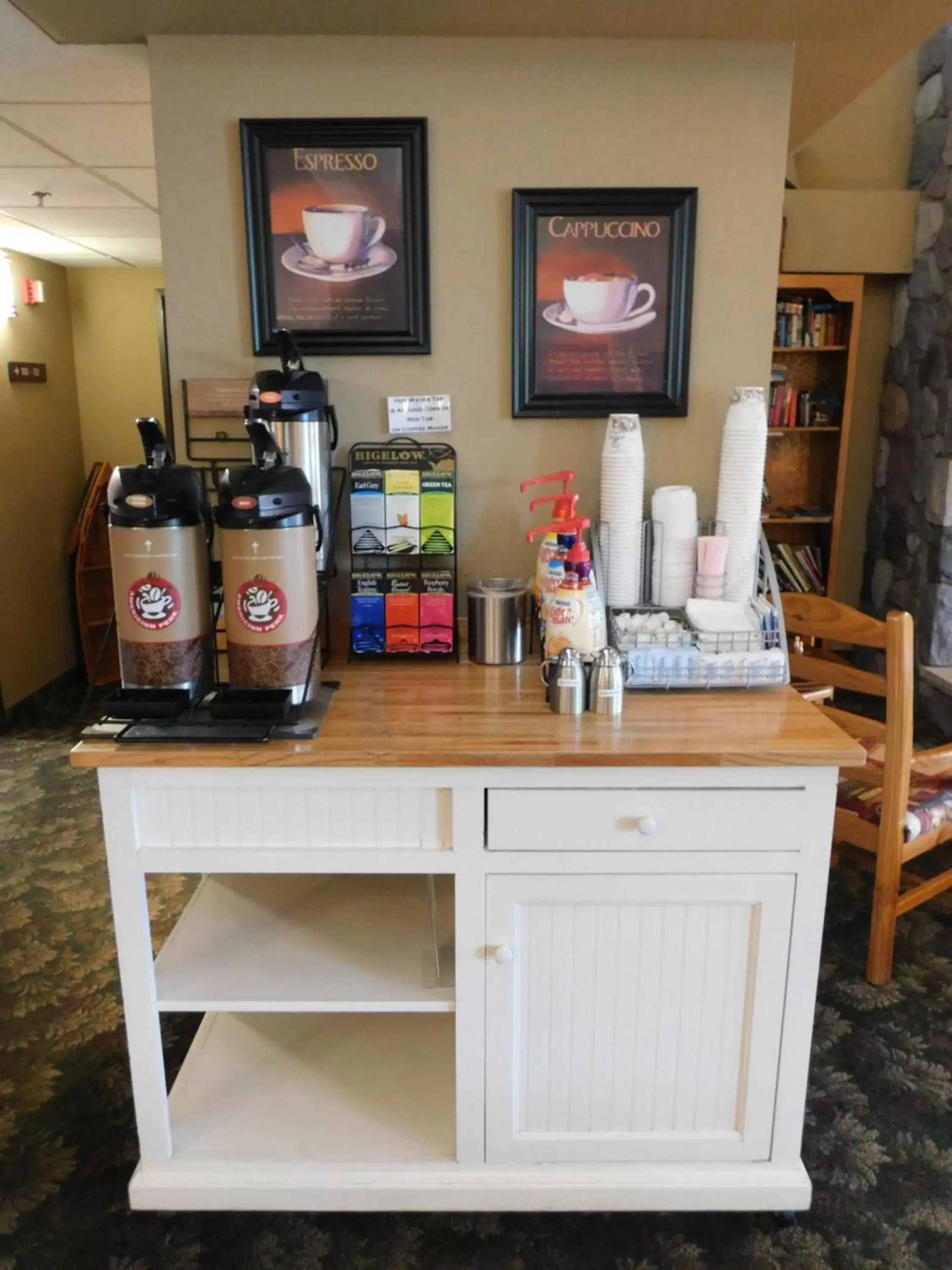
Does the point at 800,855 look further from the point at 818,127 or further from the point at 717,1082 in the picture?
the point at 818,127

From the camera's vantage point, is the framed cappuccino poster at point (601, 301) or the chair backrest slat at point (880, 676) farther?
the chair backrest slat at point (880, 676)

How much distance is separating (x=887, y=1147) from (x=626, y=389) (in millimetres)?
1528

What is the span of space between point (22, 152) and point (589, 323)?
6.14ft

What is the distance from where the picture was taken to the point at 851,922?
2.43 m

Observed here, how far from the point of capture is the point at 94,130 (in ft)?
7.54

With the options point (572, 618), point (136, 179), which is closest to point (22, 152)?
point (136, 179)

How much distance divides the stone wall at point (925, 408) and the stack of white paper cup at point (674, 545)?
239cm

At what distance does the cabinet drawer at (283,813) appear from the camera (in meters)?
1.33

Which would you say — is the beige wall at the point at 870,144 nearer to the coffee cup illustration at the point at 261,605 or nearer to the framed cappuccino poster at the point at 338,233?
the framed cappuccino poster at the point at 338,233

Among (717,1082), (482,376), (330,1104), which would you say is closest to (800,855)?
(717,1082)

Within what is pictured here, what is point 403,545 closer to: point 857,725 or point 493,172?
point 493,172

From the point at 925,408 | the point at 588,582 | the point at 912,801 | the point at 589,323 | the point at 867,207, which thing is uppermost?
the point at 867,207

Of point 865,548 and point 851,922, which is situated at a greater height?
point 865,548

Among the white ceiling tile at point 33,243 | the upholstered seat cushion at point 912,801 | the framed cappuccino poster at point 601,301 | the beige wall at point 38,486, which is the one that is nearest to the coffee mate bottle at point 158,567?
the framed cappuccino poster at point 601,301
